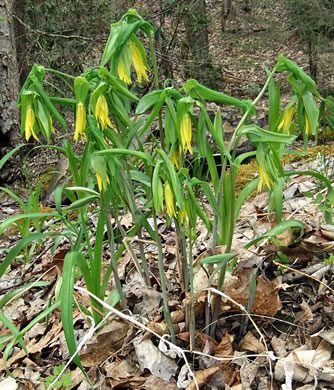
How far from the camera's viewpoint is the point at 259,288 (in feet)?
4.64

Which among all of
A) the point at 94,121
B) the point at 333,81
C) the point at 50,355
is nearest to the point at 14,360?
the point at 50,355

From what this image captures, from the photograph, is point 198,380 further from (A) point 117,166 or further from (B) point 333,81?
(B) point 333,81

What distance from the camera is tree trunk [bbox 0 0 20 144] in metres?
4.03

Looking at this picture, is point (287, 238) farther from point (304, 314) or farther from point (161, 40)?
point (161, 40)

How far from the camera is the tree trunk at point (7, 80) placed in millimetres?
4027

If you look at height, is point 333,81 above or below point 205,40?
below

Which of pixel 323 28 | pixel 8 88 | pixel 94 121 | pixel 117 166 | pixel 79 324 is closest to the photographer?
pixel 94 121

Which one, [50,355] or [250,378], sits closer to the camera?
[250,378]

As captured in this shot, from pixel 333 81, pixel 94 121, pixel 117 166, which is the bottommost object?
pixel 333 81

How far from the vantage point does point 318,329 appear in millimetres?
1360

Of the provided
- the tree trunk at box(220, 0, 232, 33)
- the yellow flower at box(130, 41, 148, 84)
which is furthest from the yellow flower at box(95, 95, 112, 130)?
the tree trunk at box(220, 0, 232, 33)

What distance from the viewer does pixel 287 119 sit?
4.32ft

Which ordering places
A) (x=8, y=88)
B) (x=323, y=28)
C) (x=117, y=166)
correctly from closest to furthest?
(x=117, y=166) < (x=8, y=88) < (x=323, y=28)

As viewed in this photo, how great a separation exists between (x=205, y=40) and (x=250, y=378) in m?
7.47
